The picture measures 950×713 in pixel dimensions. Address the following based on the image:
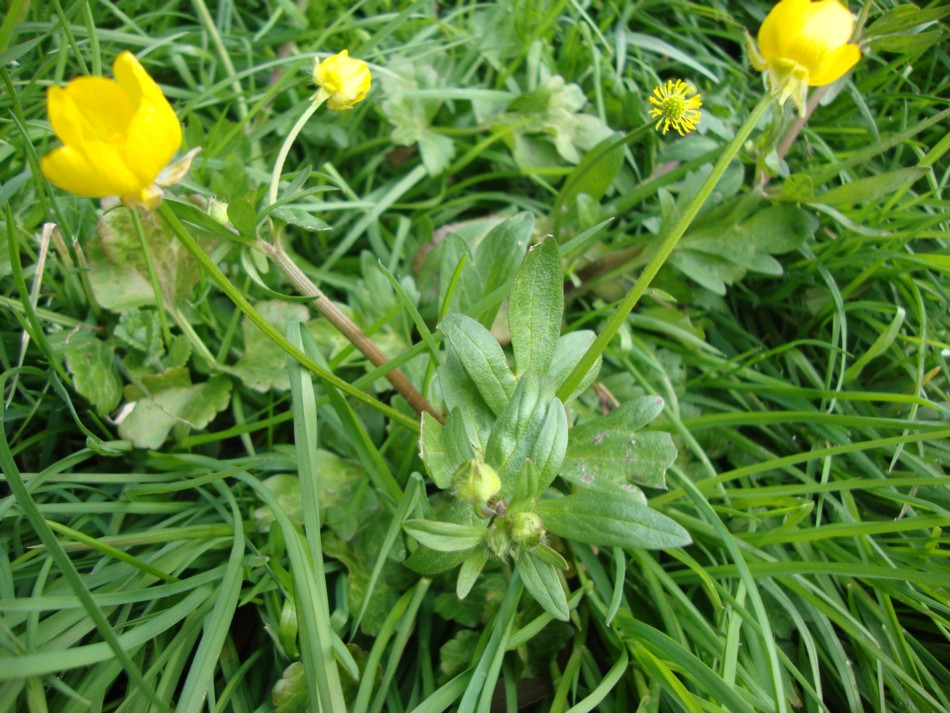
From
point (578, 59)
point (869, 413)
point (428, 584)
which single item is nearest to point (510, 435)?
point (428, 584)

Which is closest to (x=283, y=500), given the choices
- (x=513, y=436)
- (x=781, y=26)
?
(x=513, y=436)

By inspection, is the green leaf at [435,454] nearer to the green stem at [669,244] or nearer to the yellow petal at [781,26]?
the green stem at [669,244]

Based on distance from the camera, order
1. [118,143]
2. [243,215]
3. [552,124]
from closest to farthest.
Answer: [118,143] < [243,215] < [552,124]

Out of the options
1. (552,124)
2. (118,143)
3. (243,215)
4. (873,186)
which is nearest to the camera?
(118,143)

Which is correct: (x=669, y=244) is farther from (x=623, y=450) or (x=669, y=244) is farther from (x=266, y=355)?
(x=266, y=355)

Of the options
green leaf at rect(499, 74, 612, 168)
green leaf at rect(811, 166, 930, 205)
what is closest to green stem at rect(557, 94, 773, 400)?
green leaf at rect(811, 166, 930, 205)

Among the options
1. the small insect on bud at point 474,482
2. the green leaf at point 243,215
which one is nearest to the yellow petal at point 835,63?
the small insect on bud at point 474,482

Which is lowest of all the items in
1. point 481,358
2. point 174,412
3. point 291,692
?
point 291,692
